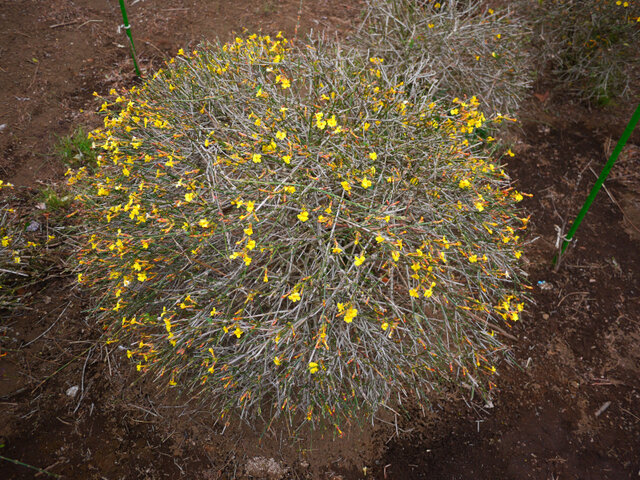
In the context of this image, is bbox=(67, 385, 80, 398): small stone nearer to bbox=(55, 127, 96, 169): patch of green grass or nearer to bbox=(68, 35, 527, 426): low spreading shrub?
bbox=(68, 35, 527, 426): low spreading shrub

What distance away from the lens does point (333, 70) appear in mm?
2393

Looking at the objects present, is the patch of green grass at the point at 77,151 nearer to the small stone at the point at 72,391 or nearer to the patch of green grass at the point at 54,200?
the patch of green grass at the point at 54,200

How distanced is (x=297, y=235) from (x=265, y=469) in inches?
50.5

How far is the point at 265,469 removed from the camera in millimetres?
2189

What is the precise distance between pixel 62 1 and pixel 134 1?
771mm

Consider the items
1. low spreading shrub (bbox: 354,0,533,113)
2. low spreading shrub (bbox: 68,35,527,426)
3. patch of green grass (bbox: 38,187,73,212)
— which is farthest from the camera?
low spreading shrub (bbox: 354,0,533,113)

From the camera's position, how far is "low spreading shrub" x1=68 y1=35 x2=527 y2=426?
1.79m

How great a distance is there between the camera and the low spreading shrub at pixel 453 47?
10.4 ft

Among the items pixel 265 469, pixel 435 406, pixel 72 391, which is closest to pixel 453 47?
pixel 435 406

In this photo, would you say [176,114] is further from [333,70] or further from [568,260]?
[568,260]

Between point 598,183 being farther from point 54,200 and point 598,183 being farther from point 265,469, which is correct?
point 54,200

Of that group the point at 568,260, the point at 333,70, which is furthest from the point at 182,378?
the point at 568,260

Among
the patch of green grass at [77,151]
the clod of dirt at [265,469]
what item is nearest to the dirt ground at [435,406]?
the clod of dirt at [265,469]

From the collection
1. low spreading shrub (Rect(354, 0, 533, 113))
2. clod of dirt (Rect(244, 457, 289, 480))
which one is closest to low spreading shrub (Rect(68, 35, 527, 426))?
clod of dirt (Rect(244, 457, 289, 480))
